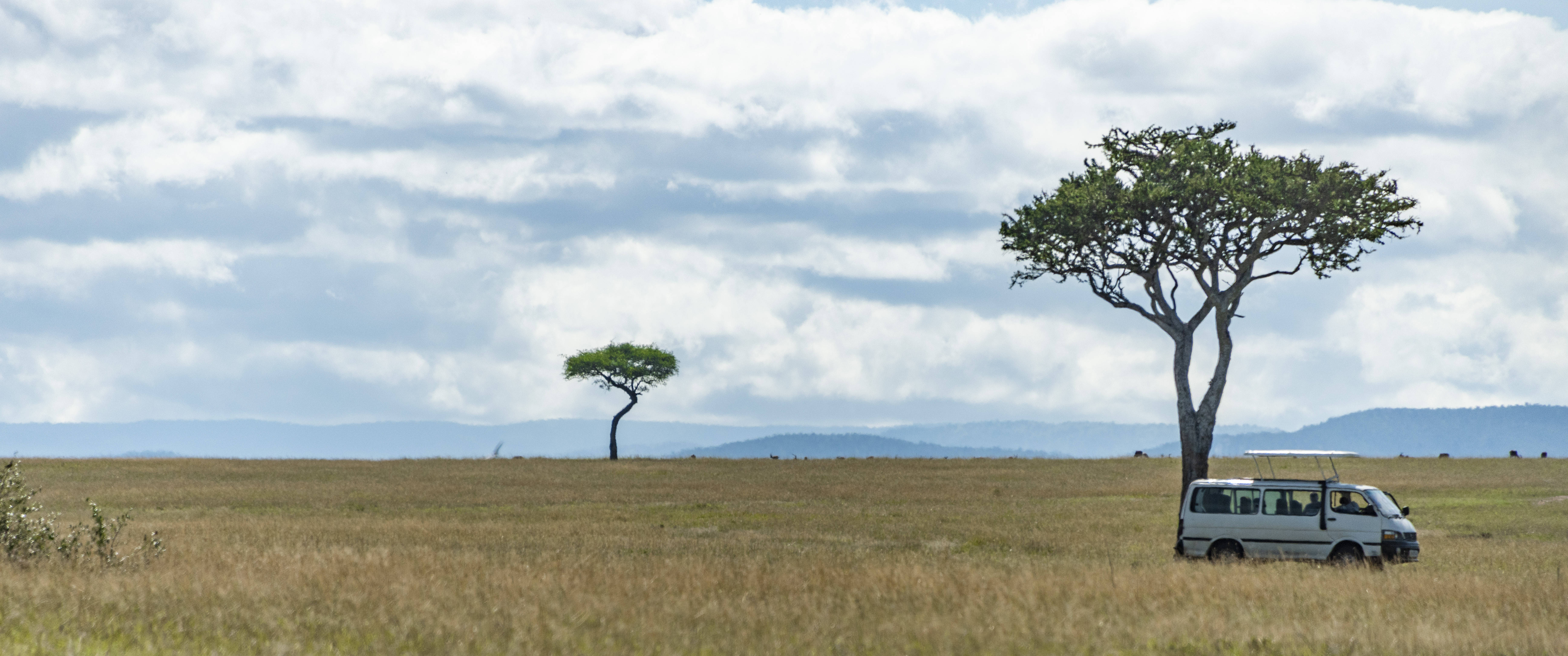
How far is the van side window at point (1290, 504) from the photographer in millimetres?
26812

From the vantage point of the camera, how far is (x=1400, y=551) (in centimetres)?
2595

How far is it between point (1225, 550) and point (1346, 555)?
97.1 inches

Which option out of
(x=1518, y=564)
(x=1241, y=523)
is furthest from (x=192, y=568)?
(x=1518, y=564)

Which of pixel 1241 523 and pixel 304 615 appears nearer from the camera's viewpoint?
pixel 304 615

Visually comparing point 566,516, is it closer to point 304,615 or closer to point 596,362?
point 304,615

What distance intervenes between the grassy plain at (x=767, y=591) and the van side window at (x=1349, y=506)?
1.56 m

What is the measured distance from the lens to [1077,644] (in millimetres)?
13195

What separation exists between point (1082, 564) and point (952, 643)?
11881 mm

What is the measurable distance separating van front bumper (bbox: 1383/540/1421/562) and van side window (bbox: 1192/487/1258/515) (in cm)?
269

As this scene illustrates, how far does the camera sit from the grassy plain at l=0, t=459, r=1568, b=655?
532 inches

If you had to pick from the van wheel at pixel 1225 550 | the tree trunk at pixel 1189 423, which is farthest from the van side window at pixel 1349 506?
the tree trunk at pixel 1189 423

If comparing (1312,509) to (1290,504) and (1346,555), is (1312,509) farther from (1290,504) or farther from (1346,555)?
(1346,555)

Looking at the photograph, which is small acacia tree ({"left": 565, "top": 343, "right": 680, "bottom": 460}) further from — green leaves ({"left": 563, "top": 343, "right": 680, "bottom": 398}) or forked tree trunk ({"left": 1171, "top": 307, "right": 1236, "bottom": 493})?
forked tree trunk ({"left": 1171, "top": 307, "right": 1236, "bottom": 493})

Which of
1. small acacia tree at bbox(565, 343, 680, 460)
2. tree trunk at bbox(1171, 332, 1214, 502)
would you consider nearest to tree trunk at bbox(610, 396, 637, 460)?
small acacia tree at bbox(565, 343, 680, 460)
